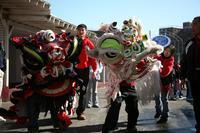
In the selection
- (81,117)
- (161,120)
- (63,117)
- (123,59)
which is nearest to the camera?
(123,59)

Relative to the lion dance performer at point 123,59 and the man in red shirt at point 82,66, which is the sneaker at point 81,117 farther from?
the lion dance performer at point 123,59

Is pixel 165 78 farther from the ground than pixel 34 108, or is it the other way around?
pixel 165 78

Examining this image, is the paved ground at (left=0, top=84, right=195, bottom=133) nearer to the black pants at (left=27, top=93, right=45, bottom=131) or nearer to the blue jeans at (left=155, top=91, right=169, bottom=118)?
the blue jeans at (left=155, top=91, right=169, bottom=118)

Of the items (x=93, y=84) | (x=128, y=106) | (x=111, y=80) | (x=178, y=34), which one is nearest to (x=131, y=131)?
(x=128, y=106)

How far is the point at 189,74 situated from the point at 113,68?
1.23m

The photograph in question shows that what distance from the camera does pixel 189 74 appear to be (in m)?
6.68

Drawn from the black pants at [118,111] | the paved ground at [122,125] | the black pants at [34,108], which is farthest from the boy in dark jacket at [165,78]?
the black pants at [34,108]

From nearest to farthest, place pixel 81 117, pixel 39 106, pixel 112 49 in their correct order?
pixel 112 49 < pixel 39 106 < pixel 81 117

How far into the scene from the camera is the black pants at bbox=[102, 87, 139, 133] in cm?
672

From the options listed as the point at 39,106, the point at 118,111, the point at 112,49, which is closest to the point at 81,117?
the point at 39,106

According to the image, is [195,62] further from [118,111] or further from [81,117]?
[81,117]

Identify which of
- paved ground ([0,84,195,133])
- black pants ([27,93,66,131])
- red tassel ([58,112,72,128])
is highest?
black pants ([27,93,66,131])

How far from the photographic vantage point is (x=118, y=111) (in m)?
6.81

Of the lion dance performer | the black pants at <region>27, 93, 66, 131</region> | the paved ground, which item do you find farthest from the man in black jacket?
the black pants at <region>27, 93, 66, 131</region>
